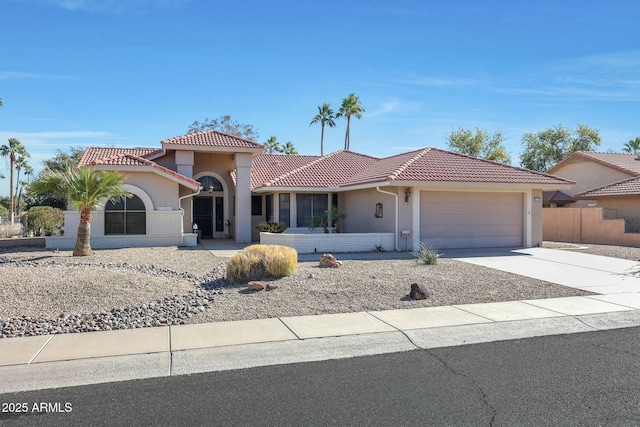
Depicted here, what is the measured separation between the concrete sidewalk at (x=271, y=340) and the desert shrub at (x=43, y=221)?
2247 cm

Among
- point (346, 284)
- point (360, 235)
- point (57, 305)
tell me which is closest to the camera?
point (57, 305)

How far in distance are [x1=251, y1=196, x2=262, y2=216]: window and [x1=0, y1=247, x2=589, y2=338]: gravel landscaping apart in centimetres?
1157

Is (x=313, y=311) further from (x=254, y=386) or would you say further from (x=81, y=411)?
(x=81, y=411)

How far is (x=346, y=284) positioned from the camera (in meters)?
11.1

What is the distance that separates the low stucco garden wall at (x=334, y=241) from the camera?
1836cm

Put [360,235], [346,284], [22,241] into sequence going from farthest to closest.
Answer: [22,241] → [360,235] → [346,284]

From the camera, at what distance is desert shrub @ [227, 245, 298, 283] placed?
11.3m

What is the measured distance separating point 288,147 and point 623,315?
5386cm

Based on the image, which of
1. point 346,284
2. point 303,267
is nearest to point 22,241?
point 303,267

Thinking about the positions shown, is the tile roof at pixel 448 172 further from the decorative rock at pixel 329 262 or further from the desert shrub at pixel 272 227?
the decorative rock at pixel 329 262

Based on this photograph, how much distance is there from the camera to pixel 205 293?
10.2 meters

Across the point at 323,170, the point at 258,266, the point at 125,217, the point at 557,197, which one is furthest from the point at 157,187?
the point at 557,197

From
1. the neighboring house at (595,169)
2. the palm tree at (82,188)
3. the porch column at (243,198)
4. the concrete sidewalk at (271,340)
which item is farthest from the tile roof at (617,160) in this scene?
the palm tree at (82,188)

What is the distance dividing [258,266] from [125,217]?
36.7 feet
